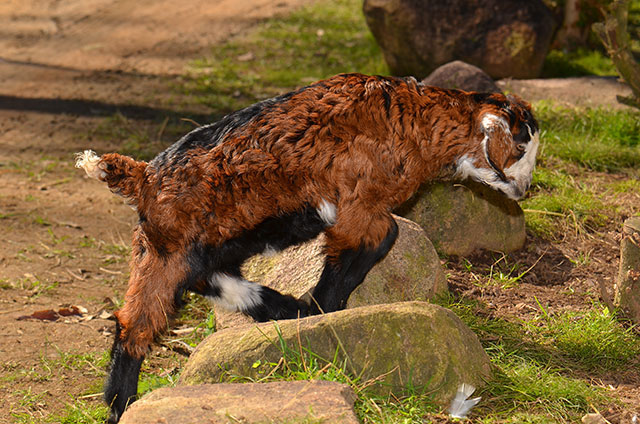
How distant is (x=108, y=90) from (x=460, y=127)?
6.49m

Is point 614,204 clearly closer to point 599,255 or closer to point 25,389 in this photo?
point 599,255

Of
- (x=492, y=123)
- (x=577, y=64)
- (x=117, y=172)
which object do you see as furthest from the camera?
(x=577, y=64)

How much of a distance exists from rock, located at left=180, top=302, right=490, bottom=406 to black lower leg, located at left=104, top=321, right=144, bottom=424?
265 millimetres

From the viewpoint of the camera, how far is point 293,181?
3793 millimetres

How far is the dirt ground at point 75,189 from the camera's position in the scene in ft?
15.5

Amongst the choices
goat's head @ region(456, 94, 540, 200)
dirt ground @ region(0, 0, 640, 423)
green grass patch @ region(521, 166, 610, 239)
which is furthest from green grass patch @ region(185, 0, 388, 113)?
goat's head @ region(456, 94, 540, 200)

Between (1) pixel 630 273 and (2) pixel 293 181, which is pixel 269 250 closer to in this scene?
(2) pixel 293 181

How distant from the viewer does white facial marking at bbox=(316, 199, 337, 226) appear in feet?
12.6

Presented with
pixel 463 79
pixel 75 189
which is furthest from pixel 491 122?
pixel 75 189

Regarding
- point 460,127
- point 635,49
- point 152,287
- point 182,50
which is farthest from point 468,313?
point 635,49

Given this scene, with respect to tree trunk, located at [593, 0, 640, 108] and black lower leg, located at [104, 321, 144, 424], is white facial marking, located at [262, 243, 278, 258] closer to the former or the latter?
black lower leg, located at [104, 321, 144, 424]

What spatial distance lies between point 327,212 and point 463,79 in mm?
4234

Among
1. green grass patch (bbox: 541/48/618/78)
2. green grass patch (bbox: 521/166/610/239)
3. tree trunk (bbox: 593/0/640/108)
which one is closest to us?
green grass patch (bbox: 521/166/610/239)

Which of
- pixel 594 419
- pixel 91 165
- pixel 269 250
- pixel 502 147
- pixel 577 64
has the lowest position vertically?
pixel 577 64
